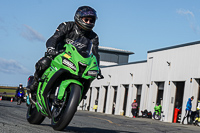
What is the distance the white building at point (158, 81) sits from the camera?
28.0 meters

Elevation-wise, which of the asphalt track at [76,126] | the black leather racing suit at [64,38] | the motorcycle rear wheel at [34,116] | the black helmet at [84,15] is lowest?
the asphalt track at [76,126]

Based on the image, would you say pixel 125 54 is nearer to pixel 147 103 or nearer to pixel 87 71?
pixel 147 103

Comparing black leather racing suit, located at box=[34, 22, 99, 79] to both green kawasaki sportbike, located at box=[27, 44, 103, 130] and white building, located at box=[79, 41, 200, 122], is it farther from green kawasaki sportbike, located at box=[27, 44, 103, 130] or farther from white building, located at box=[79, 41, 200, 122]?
white building, located at box=[79, 41, 200, 122]

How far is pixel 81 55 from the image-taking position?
20.7 feet

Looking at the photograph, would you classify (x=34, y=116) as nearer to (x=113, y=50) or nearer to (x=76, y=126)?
(x=76, y=126)

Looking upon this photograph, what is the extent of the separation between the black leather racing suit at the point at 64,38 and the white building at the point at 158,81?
20974mm

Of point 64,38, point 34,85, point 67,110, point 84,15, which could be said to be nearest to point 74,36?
point 64,38

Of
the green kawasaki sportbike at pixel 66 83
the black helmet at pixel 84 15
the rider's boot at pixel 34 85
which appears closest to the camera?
the green kawasaki sportbike at pixel 66 83

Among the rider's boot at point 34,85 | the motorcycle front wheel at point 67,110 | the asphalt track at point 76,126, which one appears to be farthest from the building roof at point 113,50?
the motorcycle front wheel at point 67,110

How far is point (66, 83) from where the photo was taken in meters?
6.18

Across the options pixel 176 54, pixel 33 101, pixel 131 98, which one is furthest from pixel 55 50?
pixel 131 98

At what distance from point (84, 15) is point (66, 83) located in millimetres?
1263

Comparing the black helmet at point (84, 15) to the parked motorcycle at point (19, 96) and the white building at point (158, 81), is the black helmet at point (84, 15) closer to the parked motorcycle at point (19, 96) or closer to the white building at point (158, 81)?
the white building at point (158, 81)

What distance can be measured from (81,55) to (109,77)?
132ft
